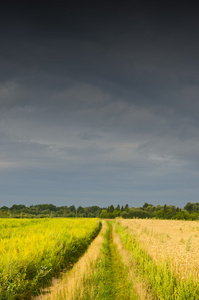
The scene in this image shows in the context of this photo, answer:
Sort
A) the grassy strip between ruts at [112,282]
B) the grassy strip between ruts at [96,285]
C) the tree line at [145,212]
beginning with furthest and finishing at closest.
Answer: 1. the tree line at [145,212]
2. the grassy strip between ruts at [112,282]
3. the grassy strip between ruts at [96,285]

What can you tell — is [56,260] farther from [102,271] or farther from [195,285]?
[195,285]

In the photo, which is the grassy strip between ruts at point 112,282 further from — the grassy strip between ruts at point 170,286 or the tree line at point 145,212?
the tree line at point 145,212

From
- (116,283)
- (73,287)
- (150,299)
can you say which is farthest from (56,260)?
(150,299)

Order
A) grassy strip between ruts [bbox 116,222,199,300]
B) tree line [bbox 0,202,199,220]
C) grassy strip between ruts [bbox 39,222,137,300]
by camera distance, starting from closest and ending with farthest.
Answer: grassy strip between ruts [bbox 116,222,199,300] → grassy strip between ruts [bbox 39,222,137,300] → tree line [bbox 0,202,199,220]

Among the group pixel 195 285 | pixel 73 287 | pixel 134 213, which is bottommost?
pixel 134 213

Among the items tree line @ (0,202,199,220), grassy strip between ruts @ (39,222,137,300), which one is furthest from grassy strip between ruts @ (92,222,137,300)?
tree line @ (0,202,199,220)

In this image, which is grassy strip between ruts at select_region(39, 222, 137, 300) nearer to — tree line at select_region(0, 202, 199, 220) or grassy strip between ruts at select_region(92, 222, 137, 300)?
grassy strip between ruts at select_region(92, 222, 137, 300)

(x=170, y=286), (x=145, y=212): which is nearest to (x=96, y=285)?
(x=170, y=286)

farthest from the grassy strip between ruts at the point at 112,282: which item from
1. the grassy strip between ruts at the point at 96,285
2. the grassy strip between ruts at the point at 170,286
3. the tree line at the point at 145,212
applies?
the tree line at the point at 145,212

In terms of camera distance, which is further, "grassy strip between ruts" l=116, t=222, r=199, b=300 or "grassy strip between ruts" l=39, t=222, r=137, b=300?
"grassy strip between ruts" l=39, t=222, r=137, b=300

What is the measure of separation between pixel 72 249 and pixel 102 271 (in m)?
4.20

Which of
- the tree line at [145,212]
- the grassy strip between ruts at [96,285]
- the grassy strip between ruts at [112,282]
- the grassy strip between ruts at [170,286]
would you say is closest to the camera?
the grassy strip between ruts at [170,286]

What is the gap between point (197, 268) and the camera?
272 inches

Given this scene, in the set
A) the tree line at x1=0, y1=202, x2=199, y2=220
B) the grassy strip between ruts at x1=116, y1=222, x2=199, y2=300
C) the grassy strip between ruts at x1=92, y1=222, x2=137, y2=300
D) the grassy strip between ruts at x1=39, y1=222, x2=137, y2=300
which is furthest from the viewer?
the tree line at x1=0, y1=202, x2=199, y2=220
